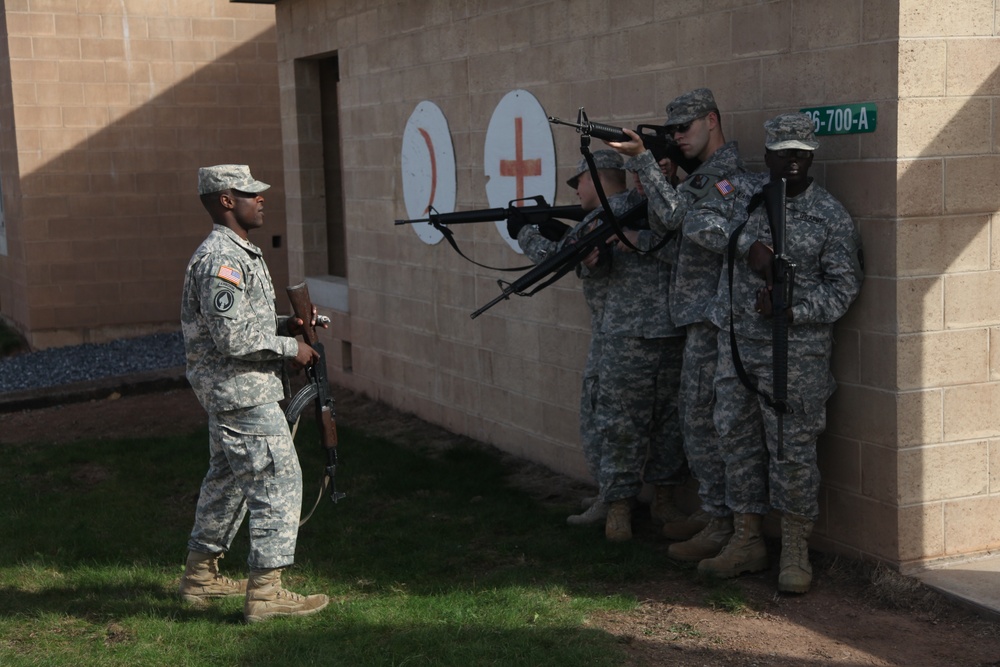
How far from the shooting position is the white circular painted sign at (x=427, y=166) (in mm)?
8703

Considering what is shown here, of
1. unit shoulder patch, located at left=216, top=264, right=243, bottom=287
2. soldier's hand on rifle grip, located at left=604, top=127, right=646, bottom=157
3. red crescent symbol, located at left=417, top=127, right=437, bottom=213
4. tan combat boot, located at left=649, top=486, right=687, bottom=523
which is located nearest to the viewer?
unit shoulder patch, located at left=216, top=264, right=243, bottom=287

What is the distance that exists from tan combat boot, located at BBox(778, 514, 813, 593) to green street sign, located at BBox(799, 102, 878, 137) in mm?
1645

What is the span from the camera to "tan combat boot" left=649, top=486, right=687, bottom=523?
6.27 meters

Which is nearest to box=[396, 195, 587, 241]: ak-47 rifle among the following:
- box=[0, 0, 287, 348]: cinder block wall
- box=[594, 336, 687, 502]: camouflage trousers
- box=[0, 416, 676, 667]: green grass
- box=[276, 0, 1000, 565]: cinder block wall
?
box=[276, 0, 1000, 565]: cinder block wall

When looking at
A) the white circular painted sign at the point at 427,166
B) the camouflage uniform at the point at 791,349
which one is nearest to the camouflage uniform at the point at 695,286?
the camouflage uniform at the point at 791,349

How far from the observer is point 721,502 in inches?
221

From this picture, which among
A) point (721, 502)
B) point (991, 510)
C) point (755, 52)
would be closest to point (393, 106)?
point (755, 52)

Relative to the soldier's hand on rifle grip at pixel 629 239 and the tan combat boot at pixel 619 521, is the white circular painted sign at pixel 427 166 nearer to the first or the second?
the soldier's hand on rifle grip at pixel 629 239

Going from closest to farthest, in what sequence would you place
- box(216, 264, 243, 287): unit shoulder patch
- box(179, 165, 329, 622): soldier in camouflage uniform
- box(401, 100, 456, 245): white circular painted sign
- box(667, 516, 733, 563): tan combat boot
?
box(216, 264, 243, 287): unit shoulder patch
box(179, 165, 329, 622): soldier in camouflage uniform
box(667, 516, 733, 563): tan combat boot
box(401, 100, 456, 245): white circular painted sign

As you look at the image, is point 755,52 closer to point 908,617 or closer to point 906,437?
point 906,437

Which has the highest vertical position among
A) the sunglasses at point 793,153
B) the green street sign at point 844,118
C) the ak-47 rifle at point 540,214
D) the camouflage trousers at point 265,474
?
the green street sign at point 844,118

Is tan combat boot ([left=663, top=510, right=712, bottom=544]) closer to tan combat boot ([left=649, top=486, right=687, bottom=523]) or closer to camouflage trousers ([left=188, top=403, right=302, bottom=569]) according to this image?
tan combat boot ([left=649, top=486, right=687, bottom=523])

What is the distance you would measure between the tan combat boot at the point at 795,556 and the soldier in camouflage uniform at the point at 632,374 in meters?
0.99

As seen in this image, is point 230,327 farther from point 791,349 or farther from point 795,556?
point 795,556
